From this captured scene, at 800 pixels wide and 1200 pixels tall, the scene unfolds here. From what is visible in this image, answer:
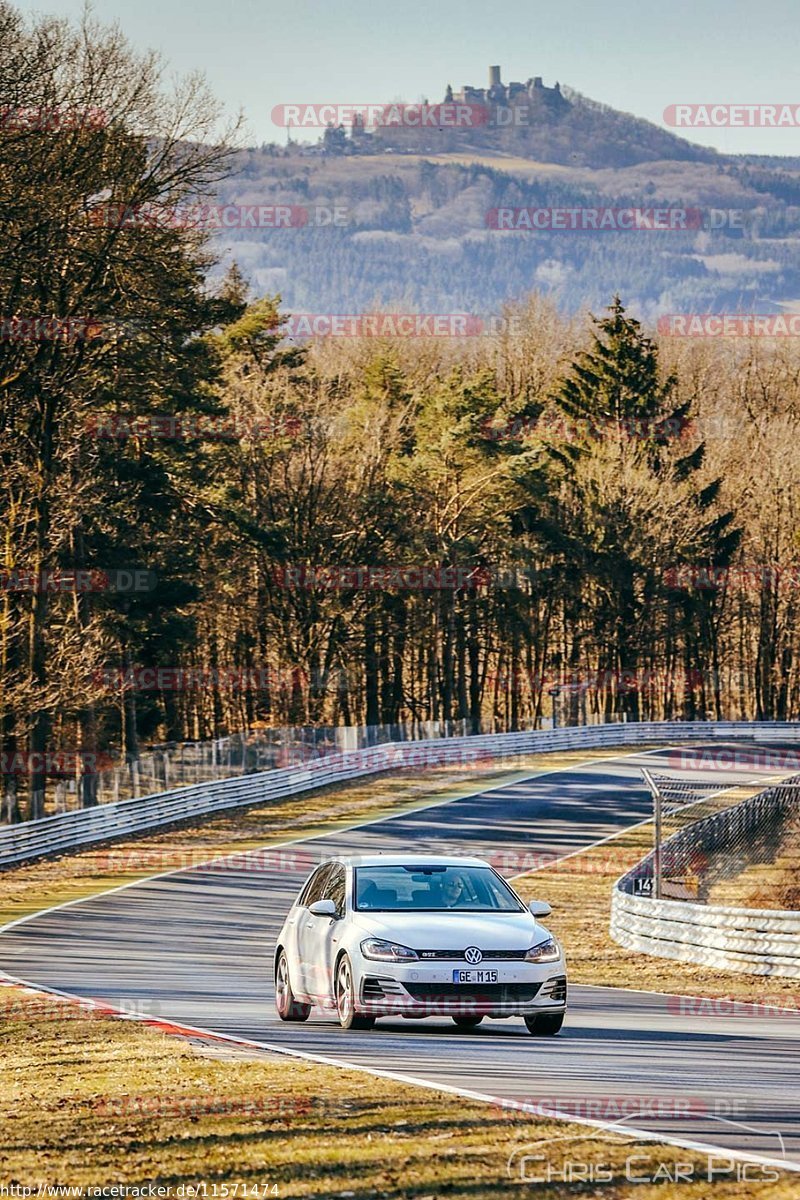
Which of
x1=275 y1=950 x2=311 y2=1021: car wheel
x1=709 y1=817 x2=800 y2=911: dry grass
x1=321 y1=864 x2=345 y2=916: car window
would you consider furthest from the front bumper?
x1=709 y1=817 x2=800 y2=911: dry grass

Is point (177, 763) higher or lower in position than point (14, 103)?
lower

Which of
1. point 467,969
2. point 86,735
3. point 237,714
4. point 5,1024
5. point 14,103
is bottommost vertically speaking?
point 237,714

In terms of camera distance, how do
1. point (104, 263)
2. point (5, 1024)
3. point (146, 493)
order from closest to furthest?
point (5, 1024)
point (104, 263)
point (146, 493)

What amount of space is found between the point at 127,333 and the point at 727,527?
52.0m

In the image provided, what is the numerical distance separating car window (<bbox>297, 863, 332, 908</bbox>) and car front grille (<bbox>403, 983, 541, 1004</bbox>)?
221 cm

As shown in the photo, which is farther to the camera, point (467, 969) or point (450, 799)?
point (450, 799)

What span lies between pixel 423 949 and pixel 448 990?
0.38 m

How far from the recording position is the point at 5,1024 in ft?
56.6

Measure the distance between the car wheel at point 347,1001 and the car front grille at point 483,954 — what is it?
710 millimetres

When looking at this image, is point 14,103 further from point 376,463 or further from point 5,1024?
point 376,463

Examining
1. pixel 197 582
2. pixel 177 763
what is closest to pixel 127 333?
pixel 177 763

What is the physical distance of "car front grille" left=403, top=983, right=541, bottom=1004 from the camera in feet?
47.0

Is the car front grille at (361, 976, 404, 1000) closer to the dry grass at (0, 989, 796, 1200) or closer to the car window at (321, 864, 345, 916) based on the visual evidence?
the car window at (321, 864, 345, 916)

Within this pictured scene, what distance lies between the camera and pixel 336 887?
631 inches
